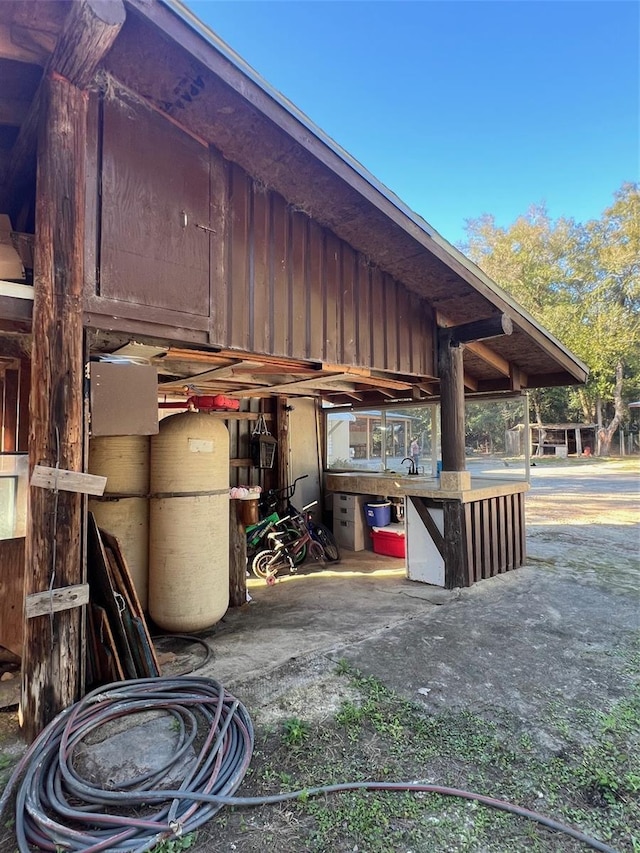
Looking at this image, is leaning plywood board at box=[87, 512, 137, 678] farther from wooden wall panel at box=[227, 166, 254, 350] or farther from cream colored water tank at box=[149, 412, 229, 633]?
wooden wall panel at box=[227, 166, 254, 350]

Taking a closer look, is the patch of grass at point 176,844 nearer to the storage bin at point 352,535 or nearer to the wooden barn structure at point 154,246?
the wooden barn structure at point 154,246

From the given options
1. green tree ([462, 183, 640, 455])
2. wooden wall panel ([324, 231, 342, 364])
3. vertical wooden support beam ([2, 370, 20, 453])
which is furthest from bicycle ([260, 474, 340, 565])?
green tree ([462, 183, 640, 455])

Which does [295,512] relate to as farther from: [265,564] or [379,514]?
[379,514]

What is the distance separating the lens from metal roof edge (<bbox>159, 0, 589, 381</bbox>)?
8.02 ft

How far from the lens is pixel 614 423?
28.5 meters

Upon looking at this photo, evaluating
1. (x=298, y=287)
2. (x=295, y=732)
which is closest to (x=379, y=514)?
(x=298, y=287)

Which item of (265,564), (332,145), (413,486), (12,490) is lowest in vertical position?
(265,564)

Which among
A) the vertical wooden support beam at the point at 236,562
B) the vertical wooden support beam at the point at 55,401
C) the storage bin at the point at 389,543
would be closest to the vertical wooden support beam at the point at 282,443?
the storage bin at the point at 389,543

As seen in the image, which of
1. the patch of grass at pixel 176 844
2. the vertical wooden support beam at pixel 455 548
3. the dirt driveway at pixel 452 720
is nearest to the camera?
the patch of grass at pixel 176 844

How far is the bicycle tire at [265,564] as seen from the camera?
6004 millimetres

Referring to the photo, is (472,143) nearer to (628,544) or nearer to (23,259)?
(628,544)

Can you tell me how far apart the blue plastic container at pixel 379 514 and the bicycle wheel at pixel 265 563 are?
69.1 inches

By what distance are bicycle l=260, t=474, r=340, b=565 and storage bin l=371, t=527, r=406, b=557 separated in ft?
2.11

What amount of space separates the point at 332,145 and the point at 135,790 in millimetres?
3911
